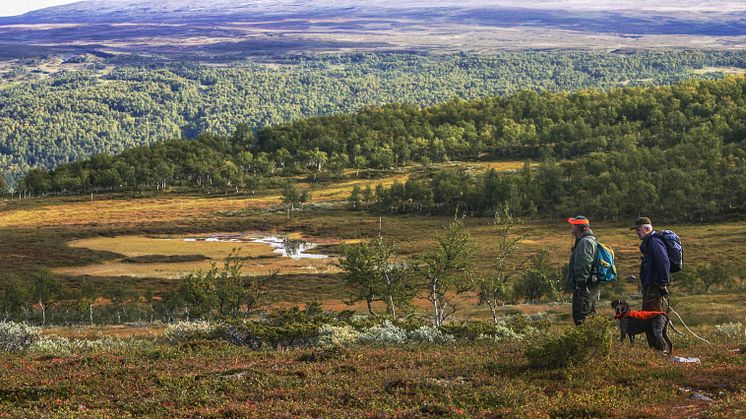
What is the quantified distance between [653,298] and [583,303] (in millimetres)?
1670

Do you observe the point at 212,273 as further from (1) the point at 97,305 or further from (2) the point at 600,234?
(2) the point at 600,234

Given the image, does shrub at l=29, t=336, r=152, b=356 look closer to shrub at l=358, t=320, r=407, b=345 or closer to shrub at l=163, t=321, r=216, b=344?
shrub at l=163, t=321, r=216, b=344

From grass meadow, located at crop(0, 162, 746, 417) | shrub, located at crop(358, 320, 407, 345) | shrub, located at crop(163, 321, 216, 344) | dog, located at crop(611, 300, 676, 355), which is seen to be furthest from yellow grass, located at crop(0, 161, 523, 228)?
dog, located at crop(611, 300, 676, 355)

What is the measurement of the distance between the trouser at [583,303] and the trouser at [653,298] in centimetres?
117

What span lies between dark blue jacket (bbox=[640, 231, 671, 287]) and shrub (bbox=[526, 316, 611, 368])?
80.8 inches

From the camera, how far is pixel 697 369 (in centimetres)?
1684

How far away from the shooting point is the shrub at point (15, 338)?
1081 inches

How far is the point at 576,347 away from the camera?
17406 mm

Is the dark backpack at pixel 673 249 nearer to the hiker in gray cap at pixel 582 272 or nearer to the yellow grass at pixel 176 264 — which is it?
the hiker in gray cap at pixel 582 272

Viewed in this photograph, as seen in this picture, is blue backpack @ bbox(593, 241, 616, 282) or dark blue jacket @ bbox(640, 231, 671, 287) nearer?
dark blue jacket @ bbox(640, 231, 671, 287)

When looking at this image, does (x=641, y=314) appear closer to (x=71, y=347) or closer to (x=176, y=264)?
(x=71, y=347)

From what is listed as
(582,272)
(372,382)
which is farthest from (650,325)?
(372,382)

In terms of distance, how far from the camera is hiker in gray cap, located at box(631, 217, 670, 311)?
1844 centimetres

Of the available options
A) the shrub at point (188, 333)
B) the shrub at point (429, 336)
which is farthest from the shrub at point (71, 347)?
the shrub at point (429, 336)
